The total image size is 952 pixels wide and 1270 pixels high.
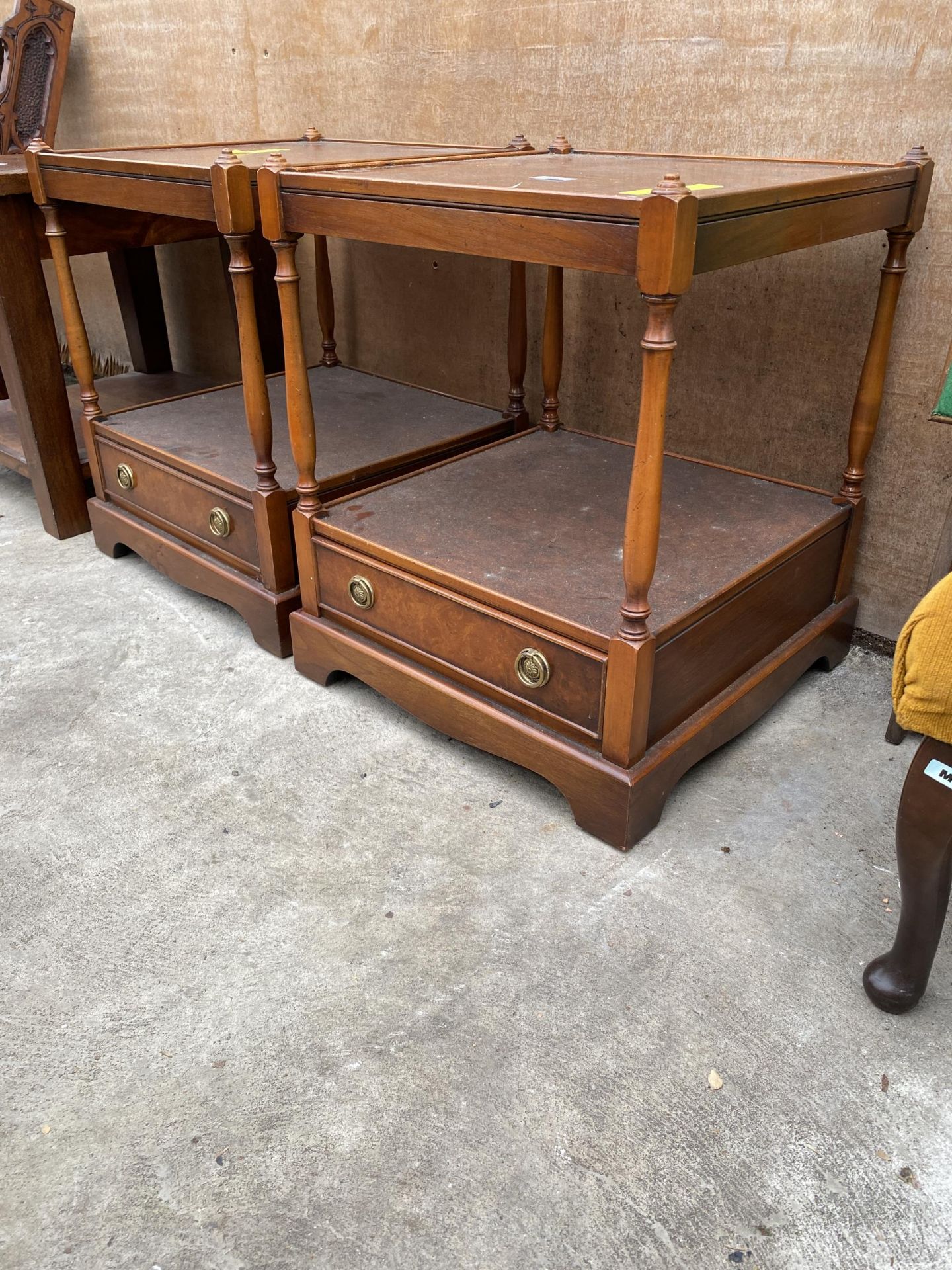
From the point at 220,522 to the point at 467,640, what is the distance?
753 mm

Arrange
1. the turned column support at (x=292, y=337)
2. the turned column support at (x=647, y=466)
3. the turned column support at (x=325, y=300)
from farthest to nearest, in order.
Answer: the turned column support at (x=325, y=300), the turned column support at (x=292, y=337), the turned column support at (x=647, y=466)

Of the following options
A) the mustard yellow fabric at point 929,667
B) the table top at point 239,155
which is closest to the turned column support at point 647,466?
the mustard yellow fabric at point 929,667

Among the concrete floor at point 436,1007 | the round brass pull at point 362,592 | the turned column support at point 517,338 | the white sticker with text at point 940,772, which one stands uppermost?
the turned column support at point 517,338

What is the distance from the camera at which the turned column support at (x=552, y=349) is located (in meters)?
2.26

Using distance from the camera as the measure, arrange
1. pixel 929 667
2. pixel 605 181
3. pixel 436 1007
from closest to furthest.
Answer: pixel 929 667, pixel 436 1007, pixel 605 181

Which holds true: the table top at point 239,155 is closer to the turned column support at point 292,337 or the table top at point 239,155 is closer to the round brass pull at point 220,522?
the turned column support at point 292,337

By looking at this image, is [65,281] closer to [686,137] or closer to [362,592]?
[362,592]

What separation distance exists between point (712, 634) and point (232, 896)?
90 centimetres

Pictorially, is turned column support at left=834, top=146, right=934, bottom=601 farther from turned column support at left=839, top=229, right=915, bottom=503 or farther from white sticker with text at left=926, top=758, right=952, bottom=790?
white sticker with text at left=926, top=758, right=952, bottom=790

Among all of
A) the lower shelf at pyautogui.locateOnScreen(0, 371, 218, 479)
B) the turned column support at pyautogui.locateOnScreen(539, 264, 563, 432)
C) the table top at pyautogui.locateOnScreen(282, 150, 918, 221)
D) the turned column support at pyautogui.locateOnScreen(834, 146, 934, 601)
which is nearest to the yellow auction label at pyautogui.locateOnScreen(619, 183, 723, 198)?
the table top at pyautogui.locateOnScreen(282, 150, 918, 221)

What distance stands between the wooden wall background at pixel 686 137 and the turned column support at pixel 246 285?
0.83 metres

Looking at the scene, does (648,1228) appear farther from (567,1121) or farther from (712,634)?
(712,634)

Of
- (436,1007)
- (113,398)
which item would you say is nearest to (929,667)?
(436,1007)

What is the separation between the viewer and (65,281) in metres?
2.33
